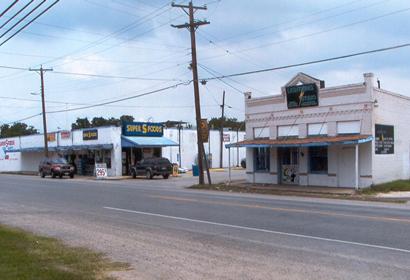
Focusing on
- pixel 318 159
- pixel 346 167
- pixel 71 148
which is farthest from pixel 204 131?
pixel 71 148

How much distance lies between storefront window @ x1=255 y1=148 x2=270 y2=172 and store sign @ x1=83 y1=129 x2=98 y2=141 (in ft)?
71.5

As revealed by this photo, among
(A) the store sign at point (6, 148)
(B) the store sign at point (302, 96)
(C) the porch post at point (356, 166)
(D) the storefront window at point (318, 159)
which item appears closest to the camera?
(C) the porch post at point (356, 166)

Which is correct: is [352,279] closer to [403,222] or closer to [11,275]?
[11,275]

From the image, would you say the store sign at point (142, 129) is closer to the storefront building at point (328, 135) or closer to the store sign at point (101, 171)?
the store sign at point (101, 171)

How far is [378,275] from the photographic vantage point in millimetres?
7621

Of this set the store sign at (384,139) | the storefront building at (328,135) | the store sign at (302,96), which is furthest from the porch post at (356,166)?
the store sign at (302,96)

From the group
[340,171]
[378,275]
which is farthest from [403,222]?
[340,171]

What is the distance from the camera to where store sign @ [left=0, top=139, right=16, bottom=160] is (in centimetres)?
6762

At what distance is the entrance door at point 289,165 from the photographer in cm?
2984

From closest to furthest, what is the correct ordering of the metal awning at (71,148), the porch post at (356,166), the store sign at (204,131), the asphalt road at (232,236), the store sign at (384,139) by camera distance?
the asphalt road at (232,236) < the porch post at (356,166) < the store sign at (384,139) < the store sign at (204,131) < the metal awning at (71,148)

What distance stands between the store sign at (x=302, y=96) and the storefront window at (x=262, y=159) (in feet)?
11.6

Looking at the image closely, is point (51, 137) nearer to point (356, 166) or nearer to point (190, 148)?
point (190, 148)

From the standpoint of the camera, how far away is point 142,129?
49.3 meters

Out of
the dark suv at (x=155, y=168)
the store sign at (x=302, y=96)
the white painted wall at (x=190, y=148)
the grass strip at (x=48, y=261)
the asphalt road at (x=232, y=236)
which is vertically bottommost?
the asphalt road at (x=232, y=236)
